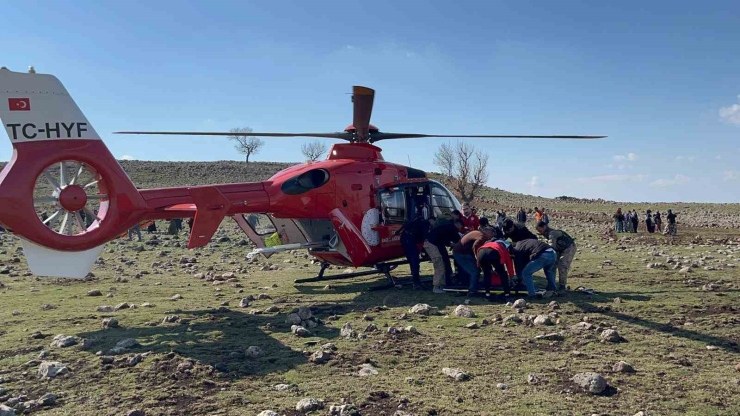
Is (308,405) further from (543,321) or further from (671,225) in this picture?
(671,225)

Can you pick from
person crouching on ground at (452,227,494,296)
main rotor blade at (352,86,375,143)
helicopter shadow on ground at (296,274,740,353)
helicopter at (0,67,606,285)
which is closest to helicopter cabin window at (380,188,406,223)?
helicopter at (0,67,606,285)

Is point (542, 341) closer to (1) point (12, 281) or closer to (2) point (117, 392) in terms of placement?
(2) point (117, 392)

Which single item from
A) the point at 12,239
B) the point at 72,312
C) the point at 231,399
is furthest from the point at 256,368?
the point at 12,239

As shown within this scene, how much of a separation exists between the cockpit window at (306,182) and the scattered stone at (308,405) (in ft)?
22.5

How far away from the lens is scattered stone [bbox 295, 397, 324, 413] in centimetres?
477

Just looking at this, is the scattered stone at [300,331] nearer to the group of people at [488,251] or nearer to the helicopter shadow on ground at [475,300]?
the helicopter shadow on ground at [475,300]

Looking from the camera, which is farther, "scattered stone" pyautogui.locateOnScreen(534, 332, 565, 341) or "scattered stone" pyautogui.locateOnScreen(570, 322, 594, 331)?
"scattered stone" pyautogui.locateOnScreen(570, 322, 594, 331)

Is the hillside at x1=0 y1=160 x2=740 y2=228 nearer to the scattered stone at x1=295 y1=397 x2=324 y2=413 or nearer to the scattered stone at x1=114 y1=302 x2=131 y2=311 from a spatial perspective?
the scattered stone at x1=114 y1=302 x2=131 y2=311

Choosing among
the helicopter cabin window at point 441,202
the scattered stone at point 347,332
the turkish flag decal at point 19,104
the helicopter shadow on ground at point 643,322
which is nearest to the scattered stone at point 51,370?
the scattered stone at point 347,332

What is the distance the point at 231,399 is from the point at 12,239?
25.5 meters

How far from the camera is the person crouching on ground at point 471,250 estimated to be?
34.6ft

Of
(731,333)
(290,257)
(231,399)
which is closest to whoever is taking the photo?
(231,399)

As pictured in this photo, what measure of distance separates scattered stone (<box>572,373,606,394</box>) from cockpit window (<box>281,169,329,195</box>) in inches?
292

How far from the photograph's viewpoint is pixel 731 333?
7098 mm
